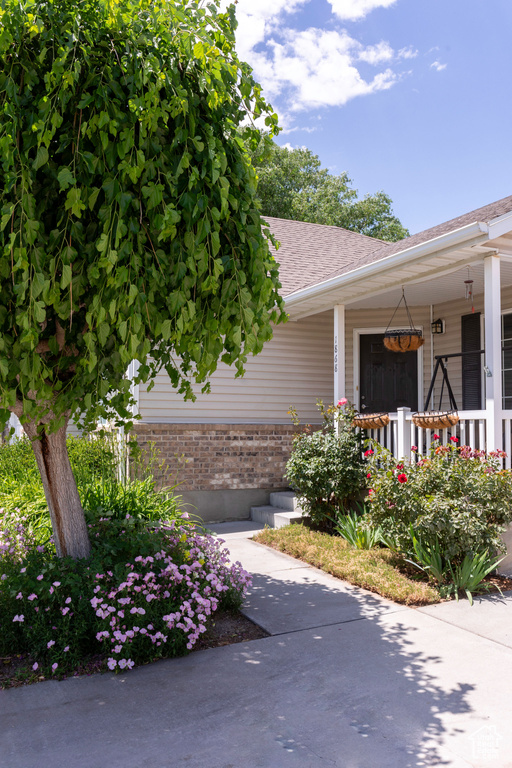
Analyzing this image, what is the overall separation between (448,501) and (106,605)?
9.55 ft

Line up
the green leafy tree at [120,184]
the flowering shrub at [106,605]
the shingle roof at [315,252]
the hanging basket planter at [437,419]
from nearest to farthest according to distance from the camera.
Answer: the green leafy tree at [120,184]
the flowering shrub at [106,605]
the hanging basket planter at [437,419]
the shingle roof at [315,252]

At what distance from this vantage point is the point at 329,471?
6.98 meters

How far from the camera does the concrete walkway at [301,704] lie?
2.71m

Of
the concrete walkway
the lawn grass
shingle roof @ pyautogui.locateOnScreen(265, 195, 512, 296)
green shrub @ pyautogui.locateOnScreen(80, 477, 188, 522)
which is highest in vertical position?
shingle roof @ pyautogui.locateOnScreen(265, 195, 512, 296)

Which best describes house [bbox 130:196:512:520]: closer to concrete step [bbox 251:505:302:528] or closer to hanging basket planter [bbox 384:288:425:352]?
concrete step [bbox 251:505:302:528]

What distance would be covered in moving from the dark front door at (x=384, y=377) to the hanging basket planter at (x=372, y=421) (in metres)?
2.17

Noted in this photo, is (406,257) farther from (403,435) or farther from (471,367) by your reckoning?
(471,367)

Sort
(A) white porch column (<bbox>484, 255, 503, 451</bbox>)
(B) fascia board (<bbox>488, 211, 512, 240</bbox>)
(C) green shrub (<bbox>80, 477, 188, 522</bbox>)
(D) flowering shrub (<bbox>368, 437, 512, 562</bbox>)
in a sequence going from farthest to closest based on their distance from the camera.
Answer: (A) white porch column (<bbox>484, 255, 503, 451</bbox>) < (B) fascia board (<bbox>488, 211, 512, 240</bbox>) < (C) green shrub (<bbox>80, 477, 188, 522</bbox>) < (D) flowering shrub (<bbox>368, 437, 512, 562</bbox>)

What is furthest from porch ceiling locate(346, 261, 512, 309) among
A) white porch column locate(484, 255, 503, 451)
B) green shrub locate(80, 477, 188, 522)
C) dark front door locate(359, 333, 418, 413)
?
green shrub locate(80, 477, 188, 522)

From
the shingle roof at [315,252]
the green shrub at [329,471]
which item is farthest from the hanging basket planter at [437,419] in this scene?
the shingle roof at [315,252]

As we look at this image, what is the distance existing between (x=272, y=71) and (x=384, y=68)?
15.4 feet

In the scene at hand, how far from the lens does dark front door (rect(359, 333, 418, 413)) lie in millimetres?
9219

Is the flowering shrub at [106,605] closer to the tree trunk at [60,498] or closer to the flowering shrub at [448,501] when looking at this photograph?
the tree trunk at [60,498]

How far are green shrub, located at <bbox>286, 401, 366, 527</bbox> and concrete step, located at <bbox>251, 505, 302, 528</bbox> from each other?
0.78ft
